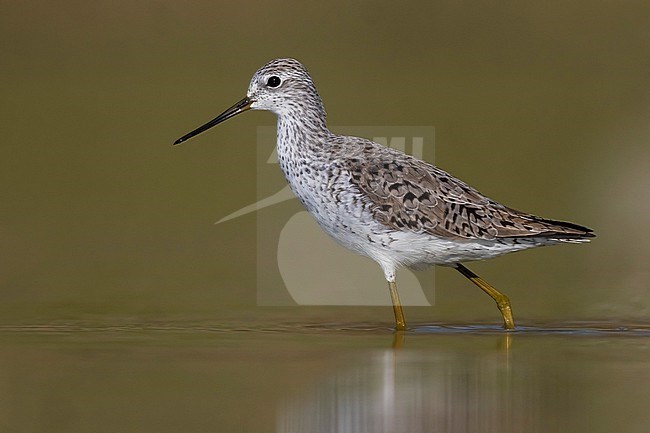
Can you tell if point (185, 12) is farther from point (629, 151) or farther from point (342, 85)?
point (629, 151)

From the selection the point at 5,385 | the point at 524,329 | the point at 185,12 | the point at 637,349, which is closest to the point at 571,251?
the point at 524,329

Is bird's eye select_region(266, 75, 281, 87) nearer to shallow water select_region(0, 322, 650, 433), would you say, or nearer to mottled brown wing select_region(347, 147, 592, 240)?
mottled brown wing select_region(347, 147, 592, 240)

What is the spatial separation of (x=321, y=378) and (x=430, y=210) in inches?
109

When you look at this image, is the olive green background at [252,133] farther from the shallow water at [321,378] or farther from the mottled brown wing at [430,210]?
the shallow water at [321,378]

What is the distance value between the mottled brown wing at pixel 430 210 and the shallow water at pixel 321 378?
75 cm

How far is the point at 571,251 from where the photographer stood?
15.1 meters

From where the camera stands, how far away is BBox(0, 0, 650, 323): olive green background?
1343 cm

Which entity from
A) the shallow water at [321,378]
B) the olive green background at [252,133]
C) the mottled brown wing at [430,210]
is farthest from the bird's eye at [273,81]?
the shallow water at [321,378]

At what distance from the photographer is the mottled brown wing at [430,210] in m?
11.7

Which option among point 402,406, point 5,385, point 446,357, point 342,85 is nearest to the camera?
point 402,406

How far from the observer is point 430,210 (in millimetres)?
11789

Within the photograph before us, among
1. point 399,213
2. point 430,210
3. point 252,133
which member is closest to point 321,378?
point 399,213

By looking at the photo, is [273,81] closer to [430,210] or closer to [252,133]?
[430,210]

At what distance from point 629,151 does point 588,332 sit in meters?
8.20
